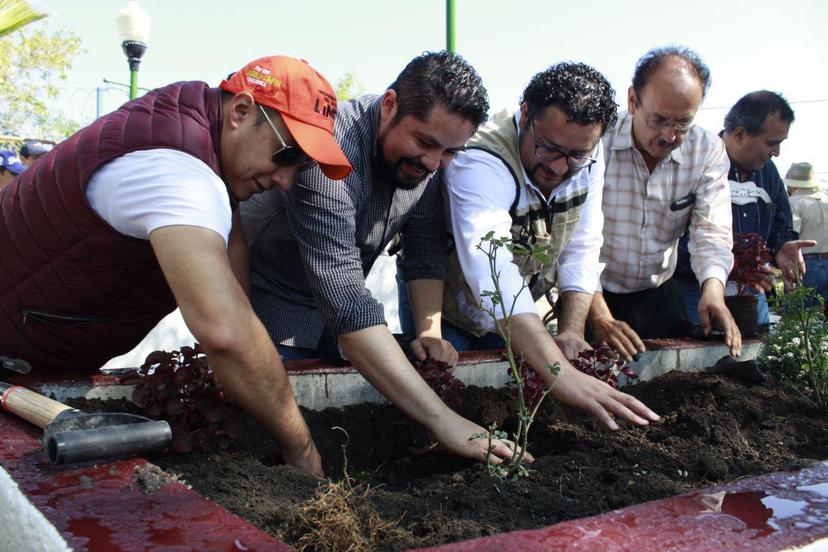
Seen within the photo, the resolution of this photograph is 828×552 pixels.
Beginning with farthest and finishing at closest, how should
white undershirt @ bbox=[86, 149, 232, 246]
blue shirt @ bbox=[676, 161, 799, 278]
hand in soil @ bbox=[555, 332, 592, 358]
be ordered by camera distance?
blue shirt @ bbox=[676, 161, 799, 278], hand in soil @ bbox=[555, 332, 592, 358], white undershirt @ bbox=[86, 149, 232, 246]

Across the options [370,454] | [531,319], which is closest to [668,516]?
[531,319]

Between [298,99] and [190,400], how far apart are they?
3.25 ft

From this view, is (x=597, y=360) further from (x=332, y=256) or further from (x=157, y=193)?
(x=157, y=193)

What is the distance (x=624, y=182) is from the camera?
3.94 meters

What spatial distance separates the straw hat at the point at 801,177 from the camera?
847 centimetres

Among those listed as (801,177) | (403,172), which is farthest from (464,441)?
(801,177)

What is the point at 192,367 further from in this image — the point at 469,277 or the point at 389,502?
the point at 469,277

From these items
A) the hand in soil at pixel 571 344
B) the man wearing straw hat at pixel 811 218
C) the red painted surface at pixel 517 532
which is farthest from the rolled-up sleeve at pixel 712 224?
the man wearing straw hat at pixel 811 218

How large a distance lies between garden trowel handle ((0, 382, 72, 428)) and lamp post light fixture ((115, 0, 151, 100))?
9.75m

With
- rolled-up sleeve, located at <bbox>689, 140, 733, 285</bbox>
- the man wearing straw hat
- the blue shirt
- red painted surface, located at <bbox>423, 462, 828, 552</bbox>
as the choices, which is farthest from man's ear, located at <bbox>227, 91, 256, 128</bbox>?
the man wearing straw hat

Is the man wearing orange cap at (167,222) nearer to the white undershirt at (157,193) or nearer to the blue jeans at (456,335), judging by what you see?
the white undershirt at (157,193)

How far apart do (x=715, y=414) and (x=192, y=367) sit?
1.92 m

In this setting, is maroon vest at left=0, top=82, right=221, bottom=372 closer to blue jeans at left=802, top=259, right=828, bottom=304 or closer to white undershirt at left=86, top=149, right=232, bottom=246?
white undershirt at left=86, top=149, right=232, bottom=246

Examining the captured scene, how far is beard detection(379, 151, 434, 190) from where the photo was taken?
275 centimetres
